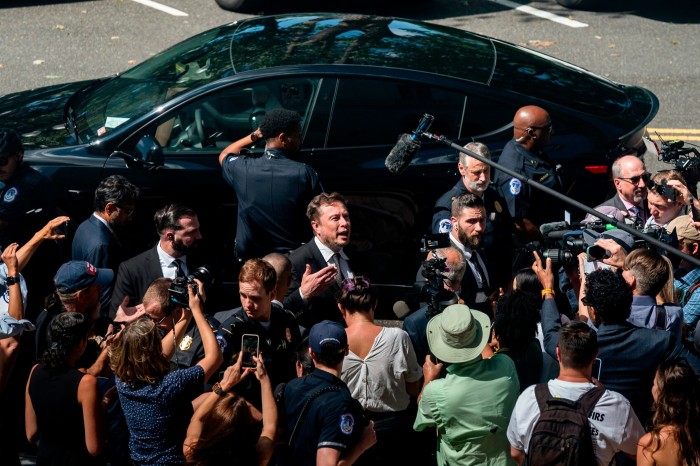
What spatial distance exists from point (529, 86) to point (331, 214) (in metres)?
2.31

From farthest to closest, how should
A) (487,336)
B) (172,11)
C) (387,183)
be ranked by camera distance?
1. (172,11)
2. (387,183)
3. (487,336)

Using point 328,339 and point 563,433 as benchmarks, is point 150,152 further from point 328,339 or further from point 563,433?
point 563,433

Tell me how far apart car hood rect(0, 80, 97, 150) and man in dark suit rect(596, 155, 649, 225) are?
4.14 metres

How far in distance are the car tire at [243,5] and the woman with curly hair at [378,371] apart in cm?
879

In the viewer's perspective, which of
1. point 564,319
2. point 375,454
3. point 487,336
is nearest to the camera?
point 487,336

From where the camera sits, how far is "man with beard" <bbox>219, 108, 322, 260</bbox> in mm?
6964

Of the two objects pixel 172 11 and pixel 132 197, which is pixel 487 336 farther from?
pixel 172 11

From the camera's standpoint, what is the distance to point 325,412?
5.00 meters

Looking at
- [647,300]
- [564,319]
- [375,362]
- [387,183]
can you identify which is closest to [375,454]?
[375,362]

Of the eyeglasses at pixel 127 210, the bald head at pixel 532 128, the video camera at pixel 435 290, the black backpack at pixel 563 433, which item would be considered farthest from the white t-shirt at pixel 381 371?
the bald head at pixel 532 128

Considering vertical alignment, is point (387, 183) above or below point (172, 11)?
above

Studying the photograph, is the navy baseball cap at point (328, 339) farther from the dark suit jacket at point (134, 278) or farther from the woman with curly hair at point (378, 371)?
the dark suit jacket at point (134, 278)

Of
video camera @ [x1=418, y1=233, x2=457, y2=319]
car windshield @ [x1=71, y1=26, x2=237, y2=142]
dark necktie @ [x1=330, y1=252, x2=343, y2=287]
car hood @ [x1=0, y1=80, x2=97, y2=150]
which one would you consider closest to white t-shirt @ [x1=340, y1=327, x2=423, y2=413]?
video camera @ [x1=418, y1=233, x2=457, y2=319]

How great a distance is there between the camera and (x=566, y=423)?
191 inches
